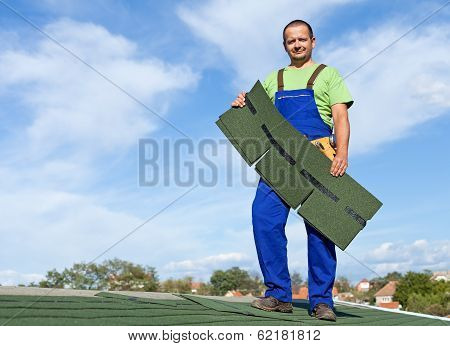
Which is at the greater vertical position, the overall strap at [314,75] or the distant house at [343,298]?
the overall strap at [314,75]

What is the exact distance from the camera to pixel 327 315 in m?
3.24

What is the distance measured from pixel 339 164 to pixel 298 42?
2.91ft

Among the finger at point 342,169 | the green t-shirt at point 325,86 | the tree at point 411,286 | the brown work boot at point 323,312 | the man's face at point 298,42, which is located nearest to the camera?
the brown work boot at point 323,312

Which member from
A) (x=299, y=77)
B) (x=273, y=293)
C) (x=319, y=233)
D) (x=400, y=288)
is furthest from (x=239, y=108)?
(x=400, y=288)

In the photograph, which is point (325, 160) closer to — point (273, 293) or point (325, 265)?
point (325, 265)

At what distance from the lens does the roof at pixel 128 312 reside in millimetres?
2385

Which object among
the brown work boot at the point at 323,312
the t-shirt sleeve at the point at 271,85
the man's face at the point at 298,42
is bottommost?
the brown work boot at the point at 323,312

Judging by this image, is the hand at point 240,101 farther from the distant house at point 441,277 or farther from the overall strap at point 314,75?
the distant house at point 441,277

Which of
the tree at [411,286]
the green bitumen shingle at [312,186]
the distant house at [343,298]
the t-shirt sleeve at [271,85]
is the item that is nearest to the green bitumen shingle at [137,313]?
the green bitumen shingle at [312,186]

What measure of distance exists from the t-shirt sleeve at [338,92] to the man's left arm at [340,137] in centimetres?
3

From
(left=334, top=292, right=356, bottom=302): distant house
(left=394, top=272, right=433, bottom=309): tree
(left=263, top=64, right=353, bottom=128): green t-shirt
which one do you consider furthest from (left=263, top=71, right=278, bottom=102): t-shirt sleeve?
(left=394, top=272, right=433, bottom=309): tree

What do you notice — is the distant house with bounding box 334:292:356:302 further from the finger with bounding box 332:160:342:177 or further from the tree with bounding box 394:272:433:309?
the tree with bounding box 394:272:433:309
